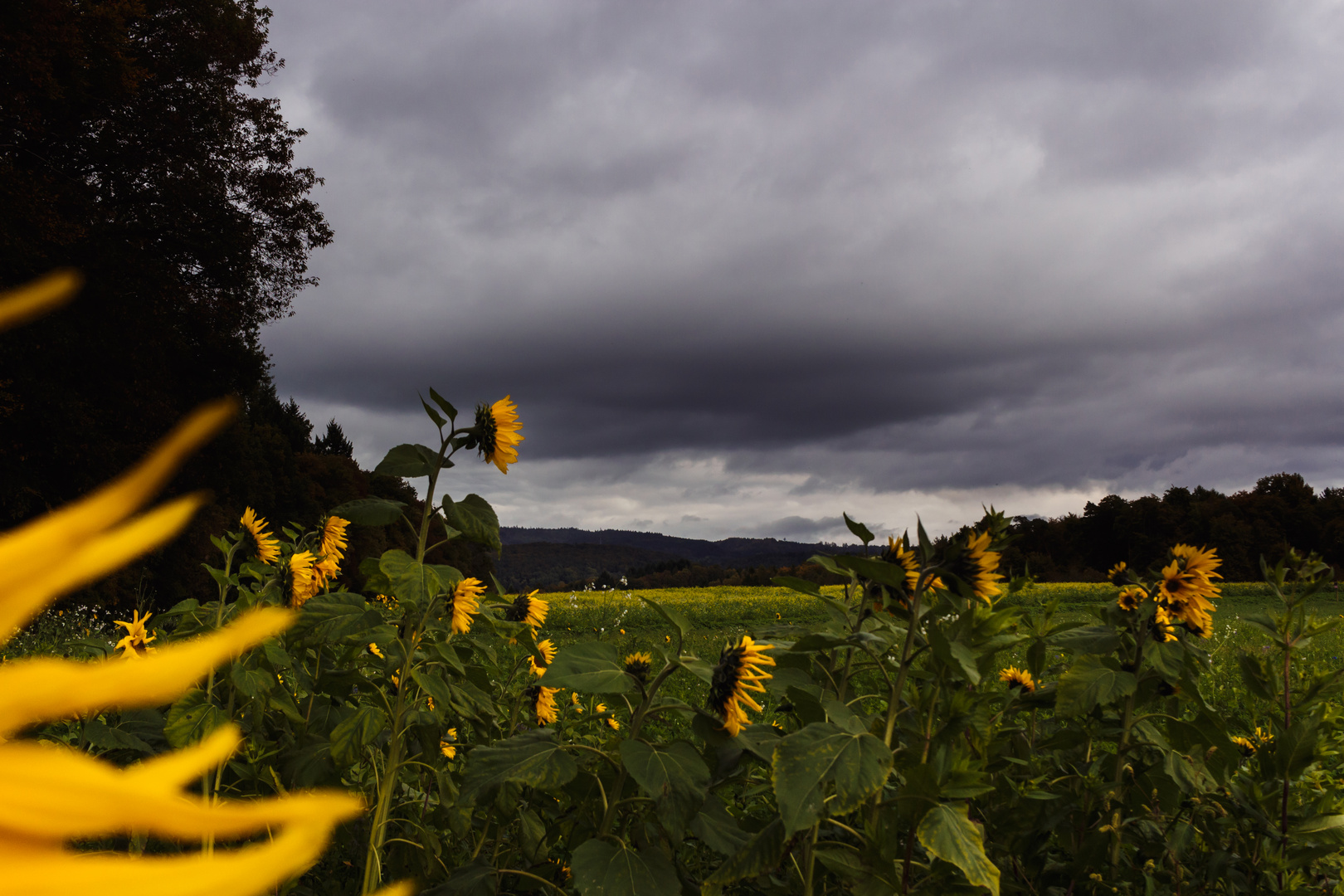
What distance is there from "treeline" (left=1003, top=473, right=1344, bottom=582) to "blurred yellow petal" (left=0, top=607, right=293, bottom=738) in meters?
34.3

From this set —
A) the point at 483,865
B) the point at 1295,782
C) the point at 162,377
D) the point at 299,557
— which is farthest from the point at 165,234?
the point at 1295,782

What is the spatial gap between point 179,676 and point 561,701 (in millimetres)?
6348

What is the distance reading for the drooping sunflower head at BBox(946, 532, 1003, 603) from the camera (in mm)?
1884

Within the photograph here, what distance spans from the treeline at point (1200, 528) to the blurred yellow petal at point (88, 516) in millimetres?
34315

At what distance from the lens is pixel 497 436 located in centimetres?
244

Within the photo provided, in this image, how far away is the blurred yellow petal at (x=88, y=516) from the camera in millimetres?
206

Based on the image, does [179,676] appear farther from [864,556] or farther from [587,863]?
[864,556]

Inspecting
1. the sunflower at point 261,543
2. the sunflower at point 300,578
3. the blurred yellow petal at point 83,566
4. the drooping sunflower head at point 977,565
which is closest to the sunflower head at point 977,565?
the drooping sunflower head at point 977,565

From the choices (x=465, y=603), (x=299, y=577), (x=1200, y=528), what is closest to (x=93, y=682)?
(x=465, y=603)

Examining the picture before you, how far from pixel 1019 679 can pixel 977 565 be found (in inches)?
60.0

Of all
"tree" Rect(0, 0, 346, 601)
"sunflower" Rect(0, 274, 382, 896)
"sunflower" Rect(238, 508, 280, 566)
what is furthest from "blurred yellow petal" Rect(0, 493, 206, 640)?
"tree" Rect(0, 0, 346, 601)

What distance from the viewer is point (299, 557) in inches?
110

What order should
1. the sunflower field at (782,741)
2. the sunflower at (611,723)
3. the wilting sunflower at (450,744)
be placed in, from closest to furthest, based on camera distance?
the sunflower field at (782,741), the wilting sunflower at (450,744), the sunflower at (611,723)

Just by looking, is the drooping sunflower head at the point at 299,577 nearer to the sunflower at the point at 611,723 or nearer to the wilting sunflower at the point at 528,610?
the wilting sunflower at the point at 528,610
